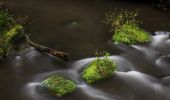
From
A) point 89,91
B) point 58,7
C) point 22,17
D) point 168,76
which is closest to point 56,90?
point 89,91

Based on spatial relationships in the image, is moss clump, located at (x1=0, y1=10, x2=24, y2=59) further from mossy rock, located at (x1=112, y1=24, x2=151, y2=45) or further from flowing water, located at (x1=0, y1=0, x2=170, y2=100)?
mossy rock, located at (x1=112, y1=24, x2=151, y2=45)

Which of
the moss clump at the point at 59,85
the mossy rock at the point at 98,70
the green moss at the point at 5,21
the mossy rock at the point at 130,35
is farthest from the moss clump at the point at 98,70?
the green moss at the point at 5,21

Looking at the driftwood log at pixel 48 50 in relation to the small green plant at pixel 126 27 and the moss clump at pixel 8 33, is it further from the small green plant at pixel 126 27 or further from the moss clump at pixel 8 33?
the small green plant at pixel 126 27

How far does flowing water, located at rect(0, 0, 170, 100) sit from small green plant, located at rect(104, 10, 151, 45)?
0.22 m

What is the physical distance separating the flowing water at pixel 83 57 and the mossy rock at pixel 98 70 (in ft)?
0.47

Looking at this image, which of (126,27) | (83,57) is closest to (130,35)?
(126,27)

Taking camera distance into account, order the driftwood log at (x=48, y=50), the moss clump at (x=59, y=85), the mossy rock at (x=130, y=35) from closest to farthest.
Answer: the moss clump at (x=59, y=85)
the driftwood log at (x=48, y=50)
the mossy rock at (x=130, y=35)

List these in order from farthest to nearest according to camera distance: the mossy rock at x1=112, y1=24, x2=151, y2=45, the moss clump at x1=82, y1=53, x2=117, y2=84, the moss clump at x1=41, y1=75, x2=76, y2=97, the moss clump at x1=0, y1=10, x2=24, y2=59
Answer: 1. the mossy rock at x1=112, y1=24, x2=151, y2=45
2. the moss clump at x1=0, y1=10, x2=24, y2=59
3. the moss clump at x1=82, y1=53, x2=117, y2=84
4. the moss clump at x1=41, y1=75, x2=76, y2=97

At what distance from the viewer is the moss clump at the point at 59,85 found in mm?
8633

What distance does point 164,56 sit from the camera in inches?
399

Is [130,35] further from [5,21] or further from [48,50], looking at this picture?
[5,21]

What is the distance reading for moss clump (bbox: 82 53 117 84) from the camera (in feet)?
29.8

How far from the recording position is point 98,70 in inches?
363

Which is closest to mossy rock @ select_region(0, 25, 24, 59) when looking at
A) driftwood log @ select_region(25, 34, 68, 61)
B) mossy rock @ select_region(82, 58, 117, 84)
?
driftwood log @ select_region(25, 34, 68, 61)
